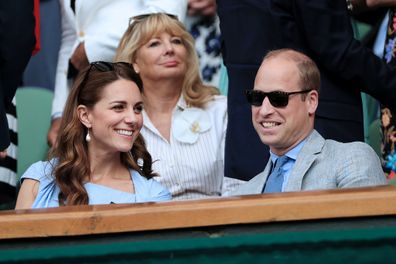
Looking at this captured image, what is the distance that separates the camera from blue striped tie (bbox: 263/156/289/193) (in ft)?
11.7

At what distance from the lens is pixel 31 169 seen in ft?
13.4

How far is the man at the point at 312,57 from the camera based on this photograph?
390 cm

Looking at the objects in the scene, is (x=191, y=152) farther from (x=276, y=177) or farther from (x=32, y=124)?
(x=32, y=124)

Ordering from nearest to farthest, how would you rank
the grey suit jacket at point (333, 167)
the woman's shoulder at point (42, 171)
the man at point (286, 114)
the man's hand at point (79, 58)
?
1. the grey suit jacket at point (333, 167)
2. the man at point (286, 114)
3. the woman's shoulder at point (42, 171)
4. the man's hand at point (79, 58)

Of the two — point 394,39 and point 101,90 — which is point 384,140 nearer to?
point 394,39

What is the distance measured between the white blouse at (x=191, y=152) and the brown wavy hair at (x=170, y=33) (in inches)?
3.0

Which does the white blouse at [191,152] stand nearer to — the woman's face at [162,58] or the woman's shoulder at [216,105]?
the woman's shoulder at [216,105]

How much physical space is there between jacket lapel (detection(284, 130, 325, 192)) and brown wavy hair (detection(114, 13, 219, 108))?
146 centimetres

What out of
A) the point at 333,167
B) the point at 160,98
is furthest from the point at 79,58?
the point at 333,167

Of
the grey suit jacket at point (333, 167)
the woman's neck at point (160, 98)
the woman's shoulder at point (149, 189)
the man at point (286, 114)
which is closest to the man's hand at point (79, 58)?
the woman's neck at point (160, 98)

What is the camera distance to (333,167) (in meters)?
3.38

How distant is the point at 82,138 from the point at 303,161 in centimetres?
106

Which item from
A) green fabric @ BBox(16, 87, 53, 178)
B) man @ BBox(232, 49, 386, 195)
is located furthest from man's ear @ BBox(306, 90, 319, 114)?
green fabric @ BBox(16, 87, 53, 178)

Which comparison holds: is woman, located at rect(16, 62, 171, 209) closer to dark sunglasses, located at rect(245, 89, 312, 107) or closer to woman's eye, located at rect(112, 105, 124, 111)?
woman's eye, located at rect(112, 105, 124, 111)
